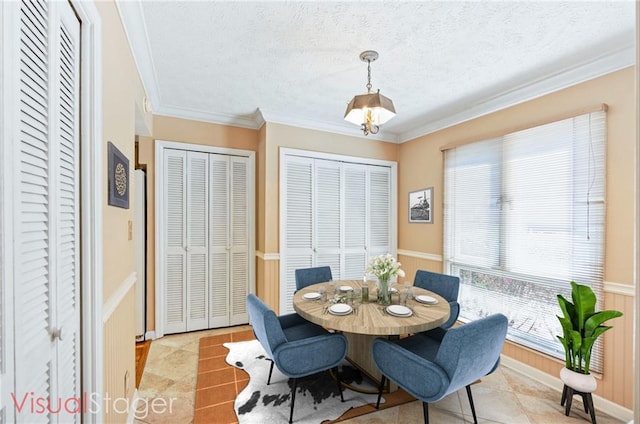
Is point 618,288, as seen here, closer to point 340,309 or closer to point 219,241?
point 340,309

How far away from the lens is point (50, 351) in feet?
2.86

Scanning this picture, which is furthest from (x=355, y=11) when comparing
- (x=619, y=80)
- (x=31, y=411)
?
(x=31, y=411)

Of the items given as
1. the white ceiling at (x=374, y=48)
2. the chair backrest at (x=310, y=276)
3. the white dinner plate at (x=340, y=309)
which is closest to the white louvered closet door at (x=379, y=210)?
the chair backrest at (x=310, y=276)

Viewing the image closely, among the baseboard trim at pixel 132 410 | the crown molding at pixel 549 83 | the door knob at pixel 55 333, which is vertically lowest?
the baseboard trim at pixel 132 410

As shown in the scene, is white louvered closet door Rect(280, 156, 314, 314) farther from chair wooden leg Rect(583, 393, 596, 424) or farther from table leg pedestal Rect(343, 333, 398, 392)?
chair wooden leg Rect(583, 393, 596, 424)

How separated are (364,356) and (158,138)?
127 inches

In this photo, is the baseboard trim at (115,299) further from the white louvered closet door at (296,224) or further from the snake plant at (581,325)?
the snake plant at (581,325)

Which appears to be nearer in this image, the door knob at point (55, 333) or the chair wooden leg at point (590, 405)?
the door knob at point (55, 333)

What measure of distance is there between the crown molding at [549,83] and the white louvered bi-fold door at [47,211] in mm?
3185


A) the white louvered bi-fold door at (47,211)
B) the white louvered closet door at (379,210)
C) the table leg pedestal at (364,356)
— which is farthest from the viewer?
the white louvered closet door at (379,210)

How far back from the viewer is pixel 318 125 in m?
3.71

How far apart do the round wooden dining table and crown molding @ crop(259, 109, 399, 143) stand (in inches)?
82.2

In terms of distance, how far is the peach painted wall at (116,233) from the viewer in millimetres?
1352

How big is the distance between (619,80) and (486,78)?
0.89 metres
